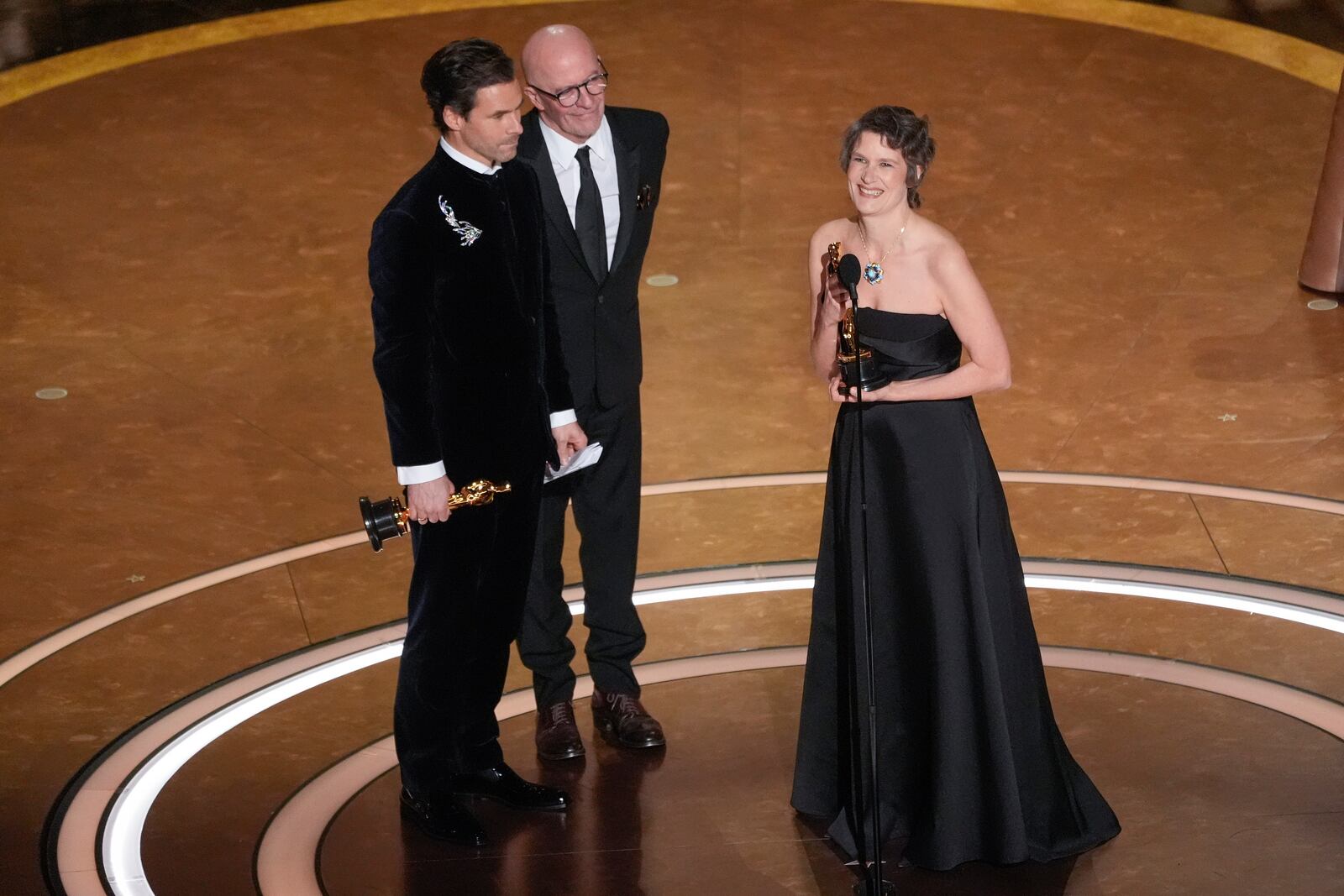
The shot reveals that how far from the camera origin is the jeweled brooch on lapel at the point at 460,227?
362 centimetres

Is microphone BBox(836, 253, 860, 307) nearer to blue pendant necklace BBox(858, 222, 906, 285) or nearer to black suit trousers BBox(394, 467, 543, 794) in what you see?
blue pendant necklace BBox(858, 222, 906, 285)

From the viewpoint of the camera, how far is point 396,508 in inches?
147

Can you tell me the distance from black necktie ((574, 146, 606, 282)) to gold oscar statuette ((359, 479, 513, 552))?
64cm

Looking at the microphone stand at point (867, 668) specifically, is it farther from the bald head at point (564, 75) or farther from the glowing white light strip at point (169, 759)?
the glowing white light strip at point (169, 759)

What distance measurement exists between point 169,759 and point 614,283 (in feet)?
5.12

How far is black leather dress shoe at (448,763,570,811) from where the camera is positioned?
13.2 ft

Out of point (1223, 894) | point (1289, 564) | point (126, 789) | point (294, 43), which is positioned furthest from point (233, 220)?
point (1223, 894)

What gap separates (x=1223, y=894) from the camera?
11.7 feet

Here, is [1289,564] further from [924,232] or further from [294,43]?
[294,43]

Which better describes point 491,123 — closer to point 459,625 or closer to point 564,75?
point 564,75

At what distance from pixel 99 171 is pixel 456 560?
18.6 feet

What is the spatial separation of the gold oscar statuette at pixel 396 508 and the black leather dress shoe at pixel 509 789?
62cm

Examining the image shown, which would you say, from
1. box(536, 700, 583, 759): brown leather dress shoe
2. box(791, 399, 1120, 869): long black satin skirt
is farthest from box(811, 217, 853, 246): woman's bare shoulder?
box(536, 700, 583, 759): brown leather dress shoe

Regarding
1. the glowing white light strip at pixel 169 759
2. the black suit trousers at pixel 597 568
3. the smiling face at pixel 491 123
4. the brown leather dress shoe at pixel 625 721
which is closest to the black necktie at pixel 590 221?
the black suit trousers at pixel 597 568
